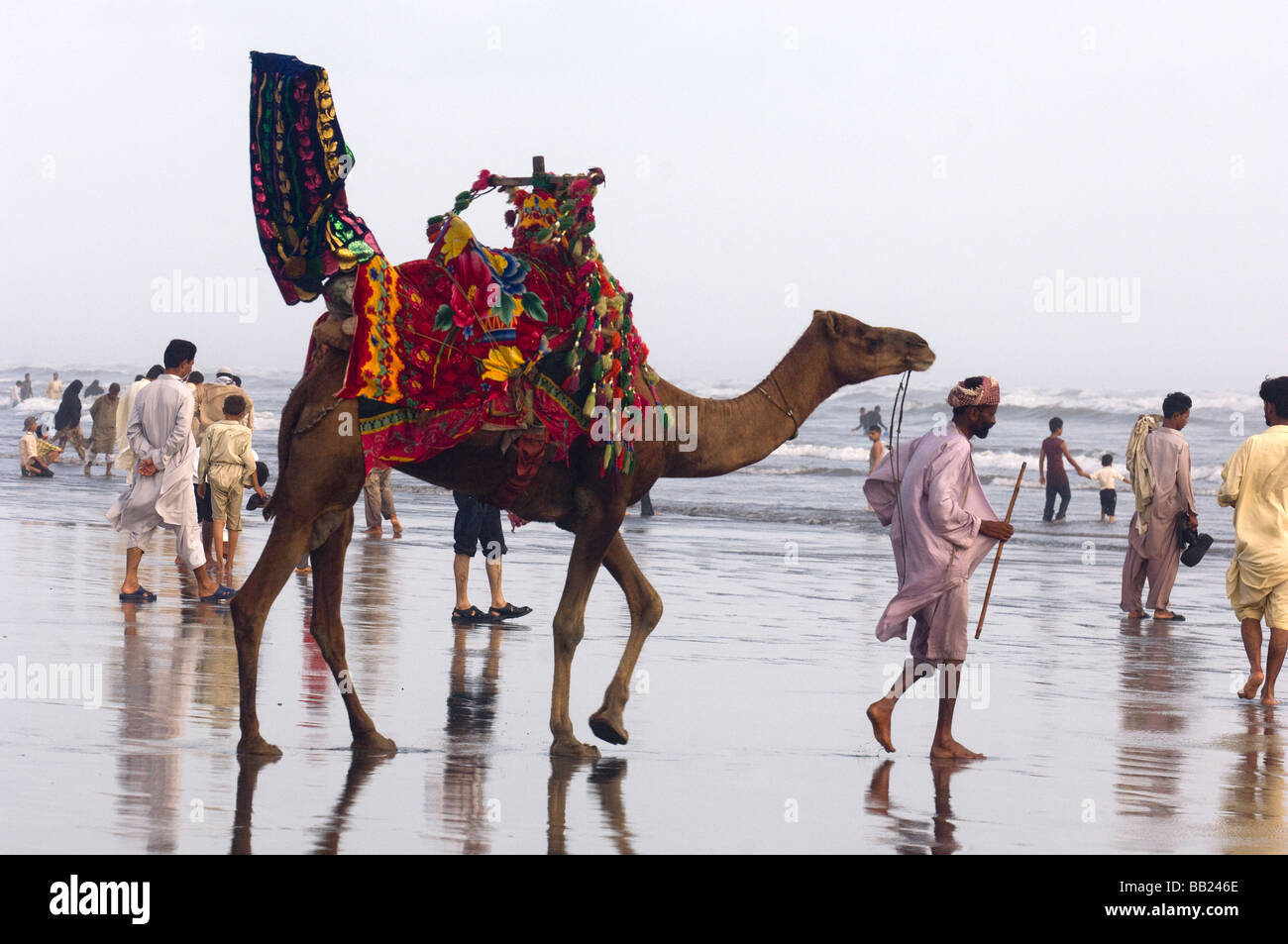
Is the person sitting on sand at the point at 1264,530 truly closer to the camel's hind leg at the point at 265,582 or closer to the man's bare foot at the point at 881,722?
the man's bare foot at the point at 881,722

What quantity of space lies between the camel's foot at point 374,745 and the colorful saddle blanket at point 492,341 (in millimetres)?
1405

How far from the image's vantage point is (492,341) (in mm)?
8727

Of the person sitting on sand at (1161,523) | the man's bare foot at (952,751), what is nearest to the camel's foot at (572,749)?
the man's bare foot at (952,751)

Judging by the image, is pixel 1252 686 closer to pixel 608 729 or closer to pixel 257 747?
pixel 608 729

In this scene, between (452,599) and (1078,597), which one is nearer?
(452,599)

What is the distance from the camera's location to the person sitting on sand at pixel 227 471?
53.5 ft

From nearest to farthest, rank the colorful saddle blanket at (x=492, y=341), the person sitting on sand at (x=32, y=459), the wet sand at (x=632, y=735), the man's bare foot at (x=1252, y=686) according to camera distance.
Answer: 1. the wet sand at (x=632, y=735)
2. the colorful saddle blanket at (x=492, y=341)
3. the man's bare foot at (x=1252, y=686)
4. the person sitting on sand at (x=32, y=459)

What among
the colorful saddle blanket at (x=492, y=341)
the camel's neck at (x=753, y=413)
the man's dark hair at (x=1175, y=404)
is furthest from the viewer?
the man's dark hair at (x=1175, y=404)

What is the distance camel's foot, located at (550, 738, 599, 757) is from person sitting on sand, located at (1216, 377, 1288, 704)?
18.6 ft

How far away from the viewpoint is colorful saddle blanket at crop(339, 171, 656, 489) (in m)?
8.58

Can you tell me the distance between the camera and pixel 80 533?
2169 centimetres
